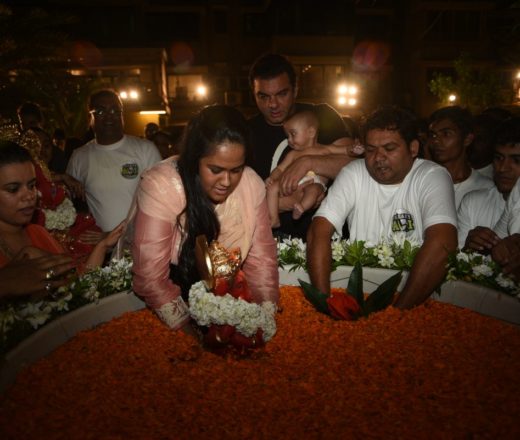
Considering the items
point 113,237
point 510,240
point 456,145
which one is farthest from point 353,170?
point 113,237

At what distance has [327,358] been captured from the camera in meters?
2.47

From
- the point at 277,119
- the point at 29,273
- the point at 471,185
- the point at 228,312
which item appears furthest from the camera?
the point at 471,185

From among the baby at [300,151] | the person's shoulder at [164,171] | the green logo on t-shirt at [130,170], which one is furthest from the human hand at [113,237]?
the green logo on t-shirt at [130,170]

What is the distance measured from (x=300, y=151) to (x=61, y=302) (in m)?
2.19

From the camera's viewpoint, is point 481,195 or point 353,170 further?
point 481,195

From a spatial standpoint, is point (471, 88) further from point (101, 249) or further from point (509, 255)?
point (101, 249)

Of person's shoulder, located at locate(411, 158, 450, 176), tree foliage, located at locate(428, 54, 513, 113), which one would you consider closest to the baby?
person's shoulder, located at locate(411, 158, 450, 176)

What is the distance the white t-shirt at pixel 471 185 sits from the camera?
4144 mm

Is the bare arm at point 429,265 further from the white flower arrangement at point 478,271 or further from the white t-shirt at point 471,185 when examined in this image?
the white t-shirt at point 471,185

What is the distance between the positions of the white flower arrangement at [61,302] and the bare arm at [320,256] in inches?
51.5

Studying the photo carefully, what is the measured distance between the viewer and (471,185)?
422 centimetres

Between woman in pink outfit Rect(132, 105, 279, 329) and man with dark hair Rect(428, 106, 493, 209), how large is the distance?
2.35 m

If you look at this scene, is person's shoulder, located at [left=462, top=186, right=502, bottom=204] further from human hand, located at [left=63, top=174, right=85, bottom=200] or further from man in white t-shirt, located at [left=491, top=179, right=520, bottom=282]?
human hand, located at [left=63, top=174, right=85, bottom=200]

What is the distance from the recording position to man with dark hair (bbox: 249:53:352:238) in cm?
400
